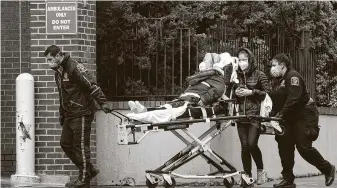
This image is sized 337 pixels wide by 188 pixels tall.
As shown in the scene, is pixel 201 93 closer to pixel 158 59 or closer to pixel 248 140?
pixel 248 140

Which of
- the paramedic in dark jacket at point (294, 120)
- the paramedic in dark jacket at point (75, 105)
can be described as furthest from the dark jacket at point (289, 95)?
the paramedic in dark jacket at point (75, 105)

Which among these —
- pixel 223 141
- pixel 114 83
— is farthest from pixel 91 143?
pixel 223 141

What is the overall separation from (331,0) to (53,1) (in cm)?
708

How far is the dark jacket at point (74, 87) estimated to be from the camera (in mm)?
11609

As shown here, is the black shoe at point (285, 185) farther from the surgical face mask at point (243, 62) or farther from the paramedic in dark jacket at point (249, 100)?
the surgical face mask at point (243, 62)

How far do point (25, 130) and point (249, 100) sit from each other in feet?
10.7

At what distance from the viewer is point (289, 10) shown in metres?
16.8

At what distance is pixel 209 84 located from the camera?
37.5 feet

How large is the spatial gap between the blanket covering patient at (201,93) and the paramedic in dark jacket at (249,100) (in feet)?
0.57

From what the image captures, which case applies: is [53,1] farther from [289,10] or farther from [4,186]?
[289,10]

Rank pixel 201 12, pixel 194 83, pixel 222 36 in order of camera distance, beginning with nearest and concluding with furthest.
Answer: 1. pixel 194 83
2. pixel 222 36
3. pixel 201 12

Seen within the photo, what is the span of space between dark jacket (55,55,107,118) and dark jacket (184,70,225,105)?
4.30ft

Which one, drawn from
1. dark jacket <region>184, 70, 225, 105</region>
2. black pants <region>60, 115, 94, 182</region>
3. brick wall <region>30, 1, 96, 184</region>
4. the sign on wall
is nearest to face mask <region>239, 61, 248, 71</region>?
dark jacket <region>184, 70, 225, 105</region>

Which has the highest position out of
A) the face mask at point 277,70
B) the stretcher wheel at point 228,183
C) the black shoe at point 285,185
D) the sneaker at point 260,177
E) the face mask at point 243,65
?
the face mask at point 243,65
